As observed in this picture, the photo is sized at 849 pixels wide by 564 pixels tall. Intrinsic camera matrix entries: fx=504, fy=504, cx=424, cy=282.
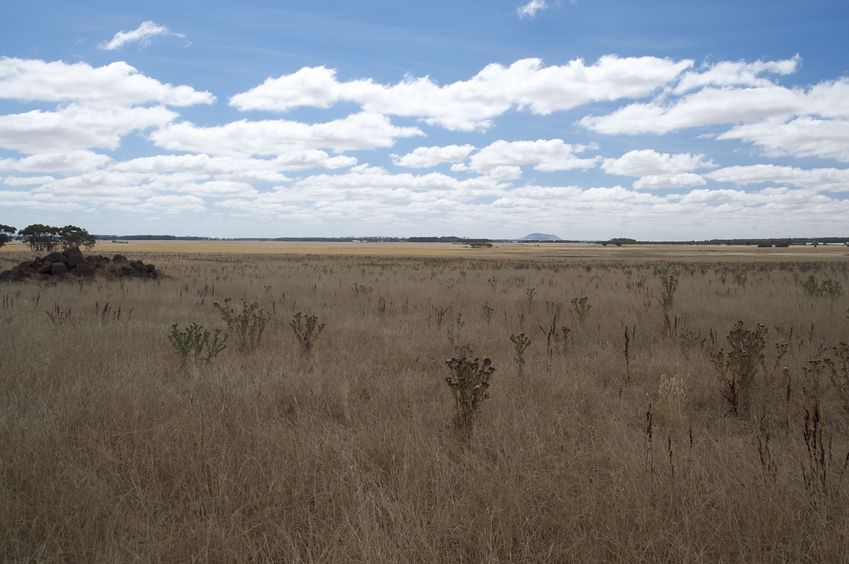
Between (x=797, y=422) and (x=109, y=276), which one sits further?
(x=109, y=276)

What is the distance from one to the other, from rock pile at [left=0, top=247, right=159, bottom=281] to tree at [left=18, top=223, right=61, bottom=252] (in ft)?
222

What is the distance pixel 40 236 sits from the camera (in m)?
75.6

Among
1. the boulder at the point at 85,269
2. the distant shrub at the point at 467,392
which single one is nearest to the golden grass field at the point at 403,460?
A: the distant shrub at the point at 467,392

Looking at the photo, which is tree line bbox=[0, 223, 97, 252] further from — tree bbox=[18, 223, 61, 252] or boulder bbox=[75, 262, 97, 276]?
boulder bbox=[75, 262, 97, 276]

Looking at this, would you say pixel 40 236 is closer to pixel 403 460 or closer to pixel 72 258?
pixel 72 258

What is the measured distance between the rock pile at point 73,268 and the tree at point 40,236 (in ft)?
222

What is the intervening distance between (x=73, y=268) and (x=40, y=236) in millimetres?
73474

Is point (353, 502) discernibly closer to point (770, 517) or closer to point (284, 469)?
point (284, 469)

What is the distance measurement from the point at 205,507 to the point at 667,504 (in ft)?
8.44

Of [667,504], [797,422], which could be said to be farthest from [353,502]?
[797,422]

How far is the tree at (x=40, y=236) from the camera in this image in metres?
74.2

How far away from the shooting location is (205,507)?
2797mm

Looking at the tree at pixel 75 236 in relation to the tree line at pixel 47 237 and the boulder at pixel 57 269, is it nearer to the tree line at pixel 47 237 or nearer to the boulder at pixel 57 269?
the tree line at pixel 47 237

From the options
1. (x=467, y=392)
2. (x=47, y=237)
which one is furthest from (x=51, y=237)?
(x=467, y=392)
